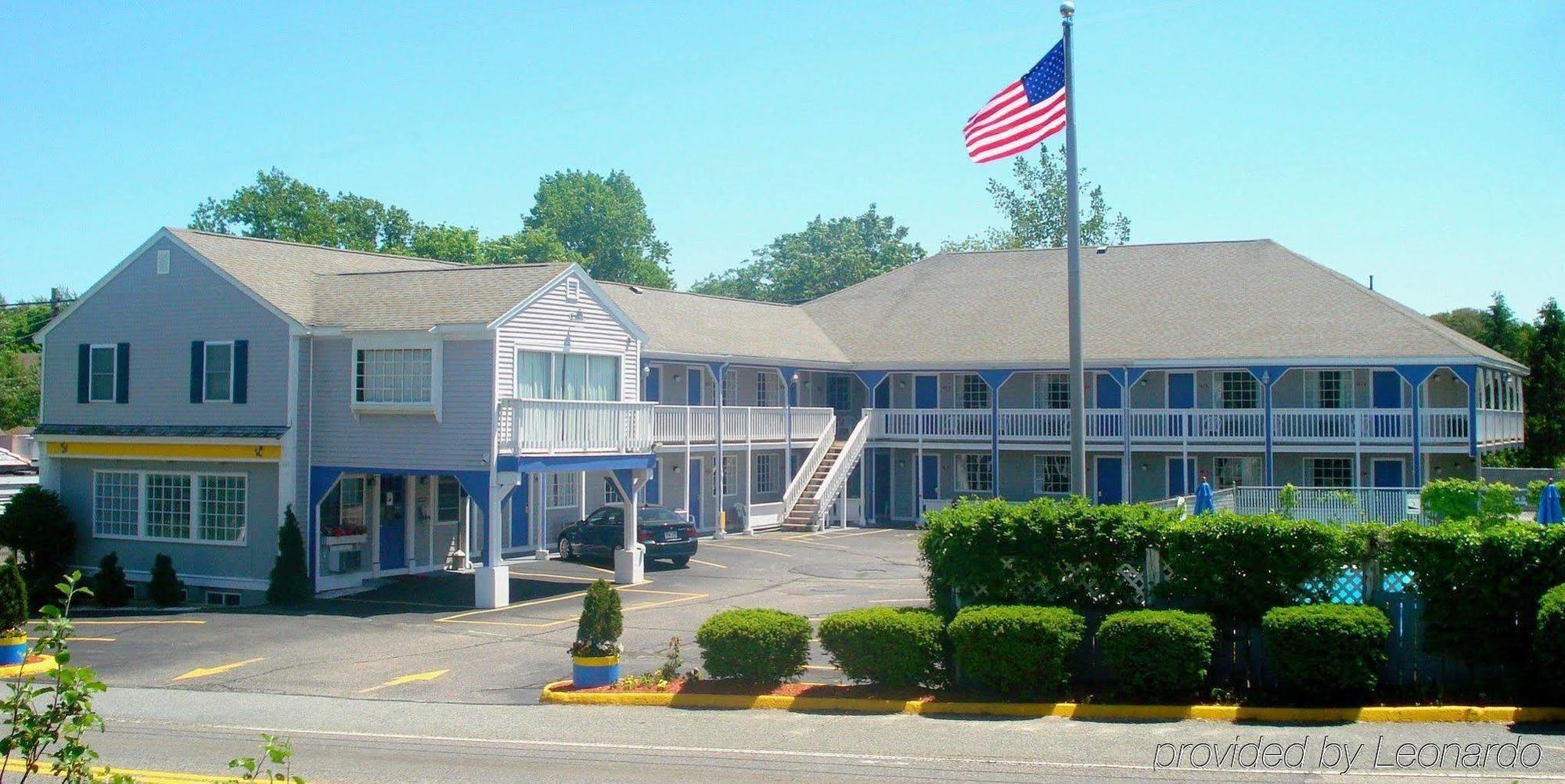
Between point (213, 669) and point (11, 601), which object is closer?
point (213, 669)

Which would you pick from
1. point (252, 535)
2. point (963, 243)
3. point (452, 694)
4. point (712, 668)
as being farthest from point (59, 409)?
point (963, 243)

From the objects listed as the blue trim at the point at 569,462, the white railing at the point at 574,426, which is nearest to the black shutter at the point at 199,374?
the white railing at the point at 574,426

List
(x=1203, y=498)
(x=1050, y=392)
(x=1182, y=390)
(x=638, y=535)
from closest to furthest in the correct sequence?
(x=1203, y=498) < (x=638, y=535) < (x=1182, y=390) < (x=1050, y=392)

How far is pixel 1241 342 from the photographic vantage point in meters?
39.0

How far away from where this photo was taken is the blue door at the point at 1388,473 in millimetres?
37719

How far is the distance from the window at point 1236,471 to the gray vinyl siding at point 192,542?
26850mm

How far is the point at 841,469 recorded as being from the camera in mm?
41188

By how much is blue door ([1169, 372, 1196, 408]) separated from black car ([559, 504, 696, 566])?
17.1 m

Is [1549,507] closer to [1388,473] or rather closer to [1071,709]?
[1071,709]

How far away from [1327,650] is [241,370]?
2325 cm

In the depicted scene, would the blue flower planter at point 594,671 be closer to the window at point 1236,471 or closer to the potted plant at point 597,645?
the potted plant at point 597,645

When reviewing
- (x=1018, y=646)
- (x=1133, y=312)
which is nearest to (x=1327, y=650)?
(x=1018, y=646)

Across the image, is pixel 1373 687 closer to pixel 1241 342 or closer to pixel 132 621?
pixel 132 621

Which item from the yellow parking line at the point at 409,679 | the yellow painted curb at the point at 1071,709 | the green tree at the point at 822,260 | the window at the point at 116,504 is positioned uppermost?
the green tree at the point at 822,260
